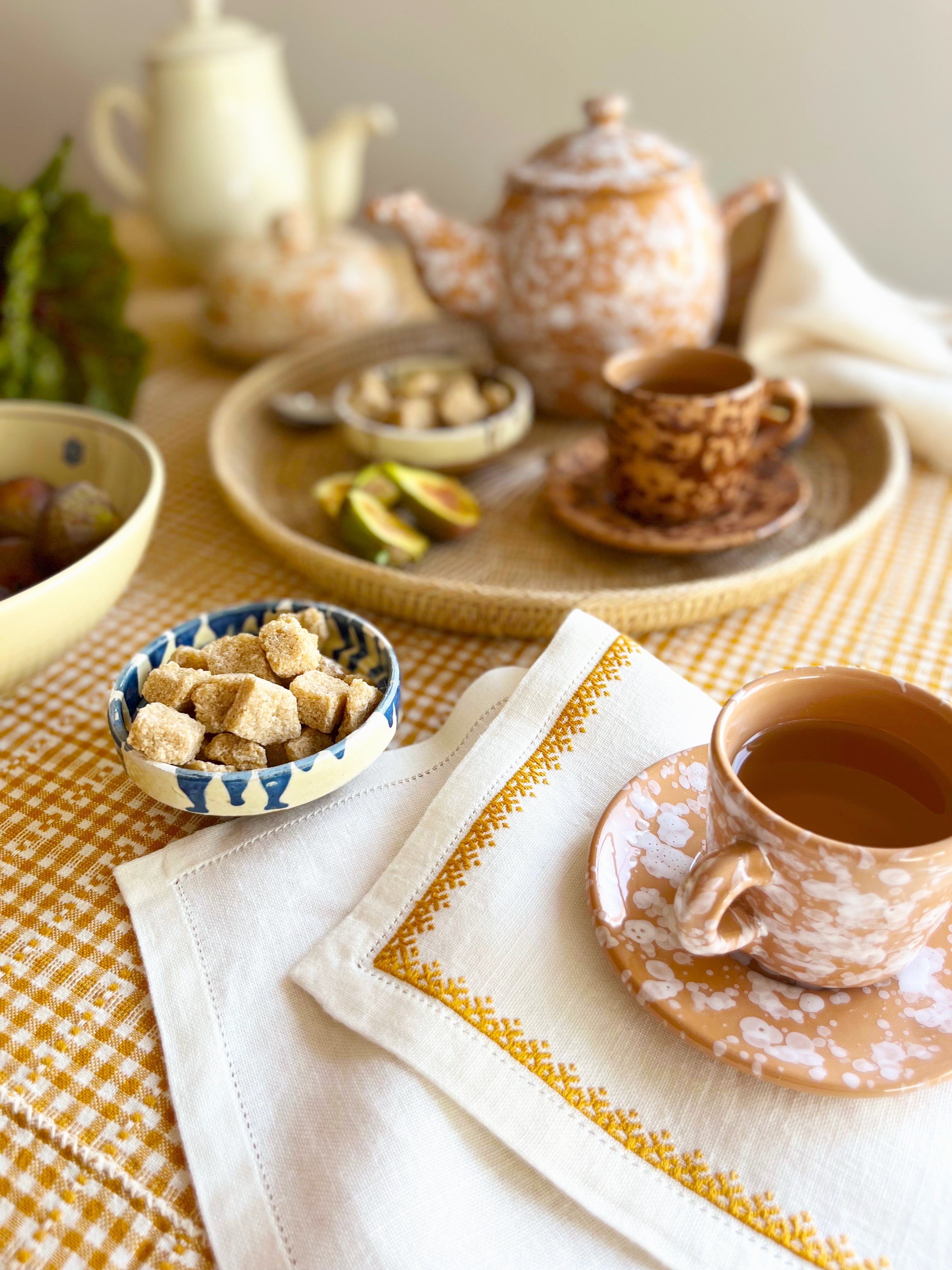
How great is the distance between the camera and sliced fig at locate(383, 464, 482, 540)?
816 millimetres

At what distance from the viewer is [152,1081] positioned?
435 millimetres

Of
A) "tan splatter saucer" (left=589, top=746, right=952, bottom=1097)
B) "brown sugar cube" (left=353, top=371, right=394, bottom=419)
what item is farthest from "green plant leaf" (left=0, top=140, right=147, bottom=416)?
"tan splatter saucer" (left=589, top=746, right=952, bottom=1097)

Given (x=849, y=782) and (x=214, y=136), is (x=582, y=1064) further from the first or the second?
(x=214, y=136)

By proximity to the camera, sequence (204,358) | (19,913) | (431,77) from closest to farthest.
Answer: (19,913)
(204,358)
(431,77)

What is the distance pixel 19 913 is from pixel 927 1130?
0.45 meters

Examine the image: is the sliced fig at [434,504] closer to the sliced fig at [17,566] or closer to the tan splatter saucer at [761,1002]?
the sliced fig at [17,566]

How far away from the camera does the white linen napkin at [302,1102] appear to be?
372 mm

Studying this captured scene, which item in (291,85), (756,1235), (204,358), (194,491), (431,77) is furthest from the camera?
(291,85)

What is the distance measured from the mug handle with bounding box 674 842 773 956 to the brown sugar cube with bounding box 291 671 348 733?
0.22m

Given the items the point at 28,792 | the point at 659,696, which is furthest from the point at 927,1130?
the point at 28,792

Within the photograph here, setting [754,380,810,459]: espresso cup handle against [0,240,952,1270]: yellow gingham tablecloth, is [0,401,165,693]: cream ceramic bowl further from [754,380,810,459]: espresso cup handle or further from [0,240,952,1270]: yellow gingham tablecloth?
[754,380,810,459]: espresso cup handle

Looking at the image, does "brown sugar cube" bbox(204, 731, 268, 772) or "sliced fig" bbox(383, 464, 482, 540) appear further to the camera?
"sliced fig" bbox(383, 464, 482, 540)

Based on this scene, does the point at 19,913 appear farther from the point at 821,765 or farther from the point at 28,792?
the point at 821,765

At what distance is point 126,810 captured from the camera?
0.57 metres
